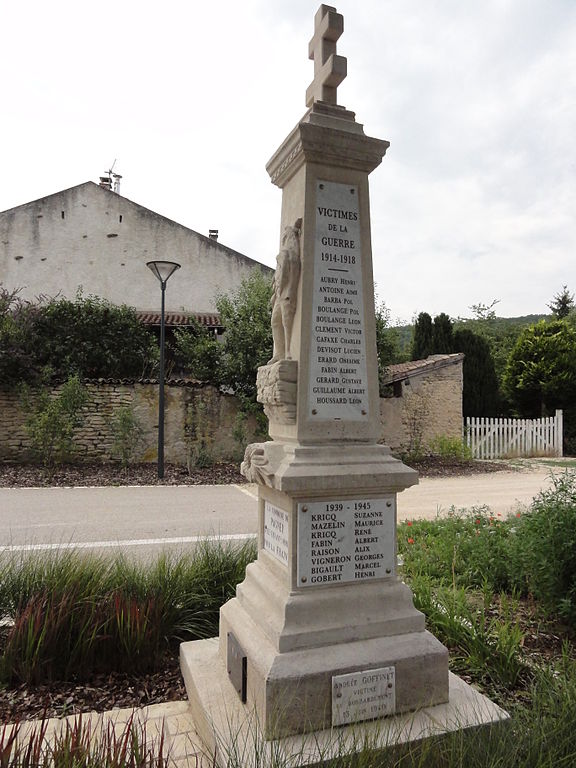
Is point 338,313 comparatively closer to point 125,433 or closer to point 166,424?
point 125,433

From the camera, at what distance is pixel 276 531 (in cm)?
296

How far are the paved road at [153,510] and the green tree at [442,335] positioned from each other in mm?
10524

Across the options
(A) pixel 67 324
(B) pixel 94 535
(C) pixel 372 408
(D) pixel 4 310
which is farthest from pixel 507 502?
(D) pixel 4 310

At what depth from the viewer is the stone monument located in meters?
2.55

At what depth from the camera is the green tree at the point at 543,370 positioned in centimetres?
1812

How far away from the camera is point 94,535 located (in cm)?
658

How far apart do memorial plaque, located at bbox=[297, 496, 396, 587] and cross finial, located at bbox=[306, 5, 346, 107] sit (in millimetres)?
2170

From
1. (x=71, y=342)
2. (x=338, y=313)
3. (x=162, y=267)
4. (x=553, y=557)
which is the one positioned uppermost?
(x=162, y=267)

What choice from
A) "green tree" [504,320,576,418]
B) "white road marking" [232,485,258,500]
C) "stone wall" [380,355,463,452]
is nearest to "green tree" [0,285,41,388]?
"white road marking" [232,485,258,500]

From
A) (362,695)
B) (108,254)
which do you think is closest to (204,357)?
(108,254)

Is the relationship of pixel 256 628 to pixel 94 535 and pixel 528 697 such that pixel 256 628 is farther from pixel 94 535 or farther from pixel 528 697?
pixel 94 535

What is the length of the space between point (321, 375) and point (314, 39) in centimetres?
192

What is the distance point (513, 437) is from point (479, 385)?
3.91m

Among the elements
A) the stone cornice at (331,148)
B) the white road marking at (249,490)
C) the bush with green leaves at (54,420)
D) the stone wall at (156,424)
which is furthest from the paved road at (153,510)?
the stone cornice at (331,148)
